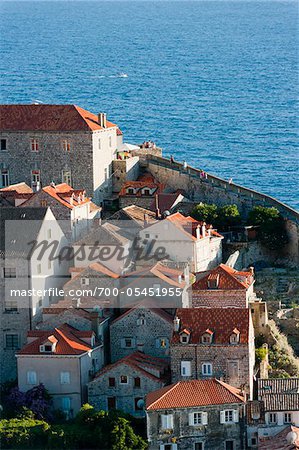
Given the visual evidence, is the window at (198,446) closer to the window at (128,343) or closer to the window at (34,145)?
the window at (128,343)

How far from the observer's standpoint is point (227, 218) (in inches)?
3241

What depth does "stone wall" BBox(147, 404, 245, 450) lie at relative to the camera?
200 feet

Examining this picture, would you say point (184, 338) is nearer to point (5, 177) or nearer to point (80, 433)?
point (80, 433)

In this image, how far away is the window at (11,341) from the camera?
226ft

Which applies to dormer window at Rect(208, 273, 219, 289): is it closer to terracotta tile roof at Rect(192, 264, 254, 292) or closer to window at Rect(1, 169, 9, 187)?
terracotta tile roof at Rect(192, 264, 254, 292)

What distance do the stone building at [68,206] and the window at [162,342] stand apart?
11.1 meters

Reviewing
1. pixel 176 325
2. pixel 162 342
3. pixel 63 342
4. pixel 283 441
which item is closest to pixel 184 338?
pixel 176 325

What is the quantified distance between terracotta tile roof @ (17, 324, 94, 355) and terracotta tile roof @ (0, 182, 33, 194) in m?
16.3

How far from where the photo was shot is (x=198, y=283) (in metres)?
69.7

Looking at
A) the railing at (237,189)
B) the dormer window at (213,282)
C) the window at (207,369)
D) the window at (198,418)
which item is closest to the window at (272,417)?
the window at (198,418)

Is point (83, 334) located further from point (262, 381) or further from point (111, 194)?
point (111, 194)

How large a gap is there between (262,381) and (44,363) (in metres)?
9.13

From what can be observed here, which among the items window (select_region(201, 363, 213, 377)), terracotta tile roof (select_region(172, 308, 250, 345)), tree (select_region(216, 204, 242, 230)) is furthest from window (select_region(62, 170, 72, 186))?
window (select_region(201, 363, 213, 377))

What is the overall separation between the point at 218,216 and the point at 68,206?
959 centimetres
